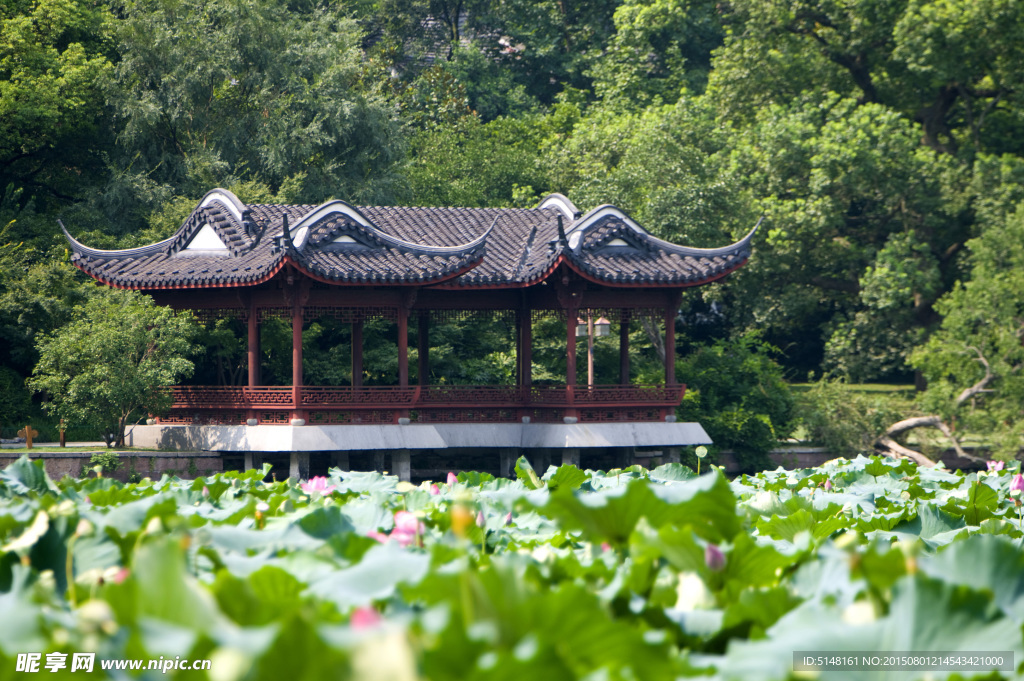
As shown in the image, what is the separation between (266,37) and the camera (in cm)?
1925

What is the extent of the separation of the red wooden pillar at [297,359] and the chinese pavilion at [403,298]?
0.06 feet

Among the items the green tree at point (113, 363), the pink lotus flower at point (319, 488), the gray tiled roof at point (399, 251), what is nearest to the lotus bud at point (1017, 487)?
the pink lotus flower at point (319, 488)

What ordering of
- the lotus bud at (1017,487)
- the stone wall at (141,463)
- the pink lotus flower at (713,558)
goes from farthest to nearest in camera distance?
the stone wall at (141,463) < the lotus bud at (1017,487) < the pink lotus flower at (713,558)

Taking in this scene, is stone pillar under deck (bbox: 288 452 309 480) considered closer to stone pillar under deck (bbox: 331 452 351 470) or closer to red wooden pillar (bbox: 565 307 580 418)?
stone pillar under deck (bbox: 331 452 351 470)

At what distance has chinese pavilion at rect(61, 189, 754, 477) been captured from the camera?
12773 millimetres

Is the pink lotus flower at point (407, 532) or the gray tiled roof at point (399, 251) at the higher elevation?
the pink lotus flower at point (407, 532)

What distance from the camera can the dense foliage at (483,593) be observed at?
129cm

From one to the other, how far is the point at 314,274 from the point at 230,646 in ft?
37.0

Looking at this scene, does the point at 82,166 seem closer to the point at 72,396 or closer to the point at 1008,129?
the point at 72,396

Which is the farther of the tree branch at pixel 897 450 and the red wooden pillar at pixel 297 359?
the tree branch at pixel 897 450

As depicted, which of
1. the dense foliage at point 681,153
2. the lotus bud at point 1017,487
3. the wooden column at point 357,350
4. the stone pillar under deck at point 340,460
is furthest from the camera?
the dense foliage at point 681,153

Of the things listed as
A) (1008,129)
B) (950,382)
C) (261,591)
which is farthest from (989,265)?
(261,591)

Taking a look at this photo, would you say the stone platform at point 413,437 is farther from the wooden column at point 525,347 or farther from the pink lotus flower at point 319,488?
the pink lotus flower at point 319,488

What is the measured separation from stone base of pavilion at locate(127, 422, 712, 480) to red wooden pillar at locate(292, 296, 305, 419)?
23 centimetres
